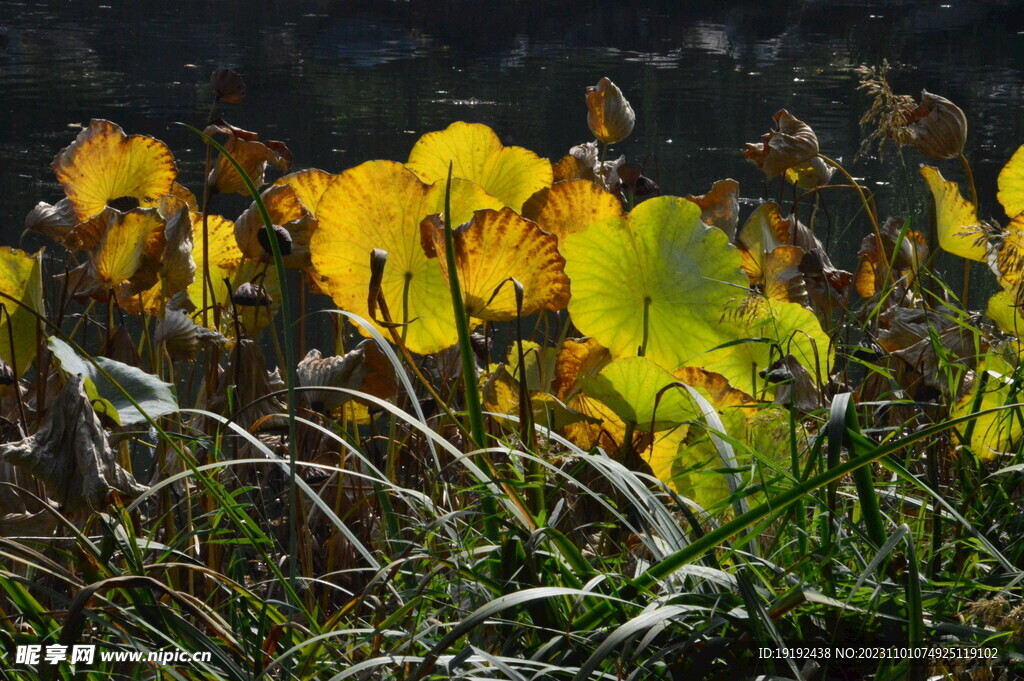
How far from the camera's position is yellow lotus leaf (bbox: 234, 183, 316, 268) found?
0.98 meters

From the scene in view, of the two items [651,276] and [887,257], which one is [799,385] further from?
[887,257]

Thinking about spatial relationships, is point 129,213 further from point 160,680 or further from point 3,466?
point 160,680

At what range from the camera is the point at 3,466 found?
2.62 ft

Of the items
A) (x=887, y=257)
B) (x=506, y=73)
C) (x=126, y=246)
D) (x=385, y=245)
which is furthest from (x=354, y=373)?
(x=506, y=73)

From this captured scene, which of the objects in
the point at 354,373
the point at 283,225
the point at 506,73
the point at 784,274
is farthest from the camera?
the point at 506,73

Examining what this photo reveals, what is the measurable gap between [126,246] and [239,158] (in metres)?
0.19

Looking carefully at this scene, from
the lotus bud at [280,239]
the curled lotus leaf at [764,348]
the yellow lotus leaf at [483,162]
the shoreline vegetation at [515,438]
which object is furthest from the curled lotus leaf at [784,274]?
the lotus bud at [280,239]

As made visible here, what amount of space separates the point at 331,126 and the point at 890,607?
2.90m

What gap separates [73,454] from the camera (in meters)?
0.65

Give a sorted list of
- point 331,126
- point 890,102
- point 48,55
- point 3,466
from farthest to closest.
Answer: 1. point 48,55
2. point 331,126
3. point 890,102
4. point 3,466

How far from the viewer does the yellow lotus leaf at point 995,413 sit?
0.72m

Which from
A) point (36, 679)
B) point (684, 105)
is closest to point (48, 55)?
point (684, 105)

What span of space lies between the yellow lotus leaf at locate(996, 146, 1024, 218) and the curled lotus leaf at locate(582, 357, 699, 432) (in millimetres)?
471

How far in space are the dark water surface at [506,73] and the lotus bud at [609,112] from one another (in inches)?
7.5
